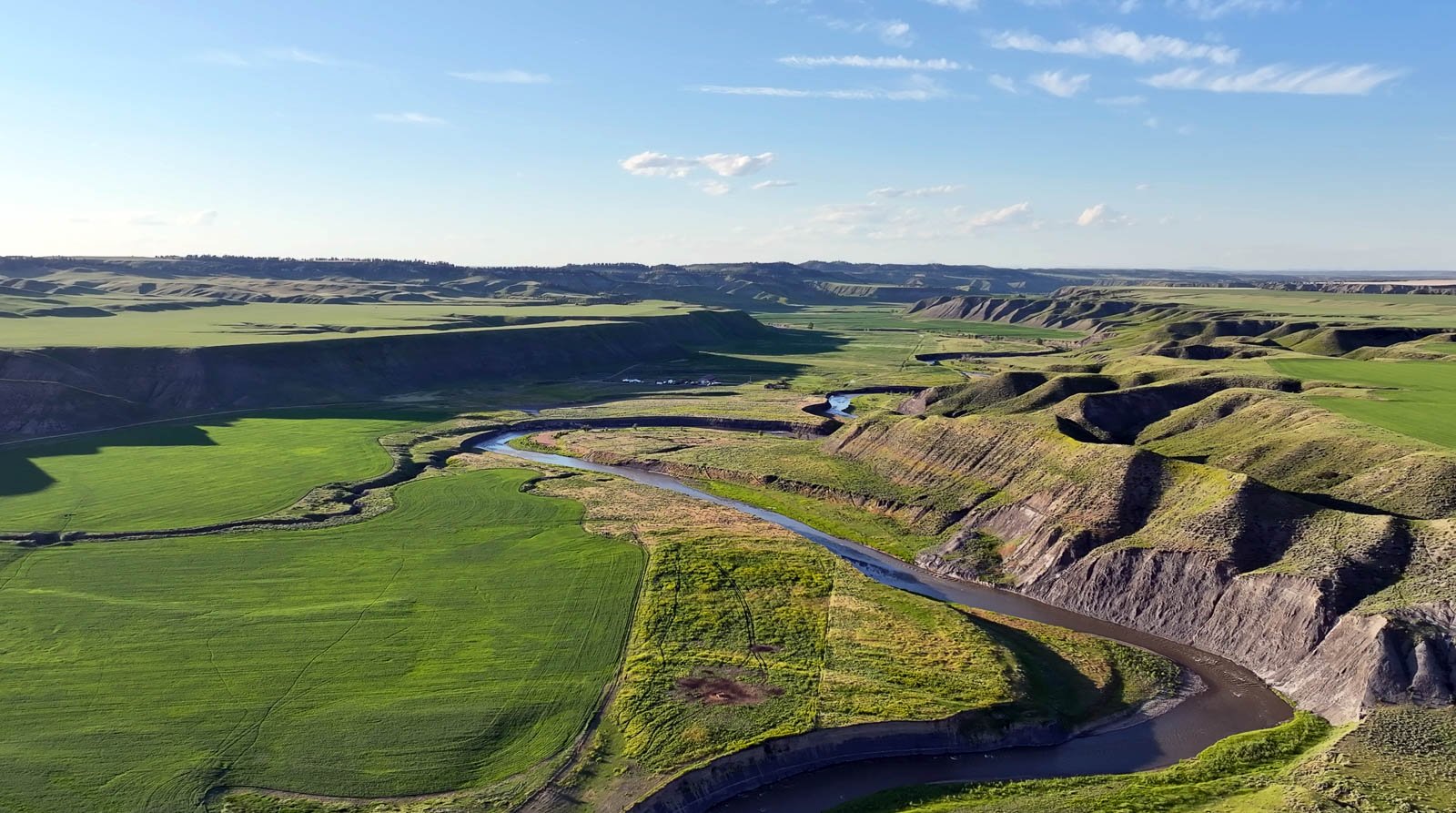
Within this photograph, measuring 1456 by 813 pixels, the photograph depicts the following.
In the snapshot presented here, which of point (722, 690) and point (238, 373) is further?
point (238, 373)

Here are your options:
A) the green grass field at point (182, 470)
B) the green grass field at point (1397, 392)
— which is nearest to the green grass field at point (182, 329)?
the green grass field at point (182, 470)

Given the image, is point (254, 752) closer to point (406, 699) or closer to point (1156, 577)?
point (406, 699)

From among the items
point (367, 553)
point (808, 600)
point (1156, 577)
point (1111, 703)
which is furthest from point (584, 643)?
point (1156, 577)

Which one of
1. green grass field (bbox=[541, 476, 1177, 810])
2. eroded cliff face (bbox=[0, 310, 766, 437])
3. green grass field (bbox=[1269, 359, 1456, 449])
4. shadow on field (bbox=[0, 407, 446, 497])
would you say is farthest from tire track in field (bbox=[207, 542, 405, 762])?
eroded cliff face (bbox=[0, 310, 766, 437])

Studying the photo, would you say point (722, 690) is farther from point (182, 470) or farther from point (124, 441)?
point (124, 441)

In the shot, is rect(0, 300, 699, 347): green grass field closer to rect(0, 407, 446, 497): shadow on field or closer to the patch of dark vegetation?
rect(0, 407, 446, 497): shadow on field

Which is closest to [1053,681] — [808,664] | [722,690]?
[808,664]

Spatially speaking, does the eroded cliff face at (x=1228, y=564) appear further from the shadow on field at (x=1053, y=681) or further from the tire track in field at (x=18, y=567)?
the tire track in field at (x=18, y=567)
